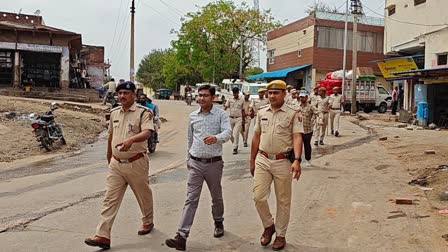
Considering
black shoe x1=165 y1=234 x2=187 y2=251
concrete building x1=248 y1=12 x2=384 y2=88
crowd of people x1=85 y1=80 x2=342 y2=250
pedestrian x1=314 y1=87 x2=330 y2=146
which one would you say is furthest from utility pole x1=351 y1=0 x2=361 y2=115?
black shoe x1=165 y1=234 x2=187 y2=251

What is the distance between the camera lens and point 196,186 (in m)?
5.57

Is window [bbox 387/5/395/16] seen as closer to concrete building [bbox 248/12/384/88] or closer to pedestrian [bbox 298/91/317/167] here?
concrete building [bbox 248/12/384/88]

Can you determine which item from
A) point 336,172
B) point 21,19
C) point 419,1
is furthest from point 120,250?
point 21,19

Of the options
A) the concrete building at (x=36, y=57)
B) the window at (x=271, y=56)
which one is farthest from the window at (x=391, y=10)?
the window at (x=271, y=56)

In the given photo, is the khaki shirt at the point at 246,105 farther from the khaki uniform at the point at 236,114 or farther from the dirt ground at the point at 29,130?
the dirt ground at the point at 29,130

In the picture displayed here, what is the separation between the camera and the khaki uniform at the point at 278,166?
5.38 metres

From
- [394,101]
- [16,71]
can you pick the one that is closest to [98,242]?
[394,101]

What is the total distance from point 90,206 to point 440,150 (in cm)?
948

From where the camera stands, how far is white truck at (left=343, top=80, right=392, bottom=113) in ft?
111

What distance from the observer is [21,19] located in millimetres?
46531

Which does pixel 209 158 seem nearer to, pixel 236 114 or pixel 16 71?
pixel 236 114

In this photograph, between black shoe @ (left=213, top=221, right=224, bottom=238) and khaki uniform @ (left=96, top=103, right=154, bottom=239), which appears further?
black shoe @ (left=213, top=221, right=224, bottom=238)

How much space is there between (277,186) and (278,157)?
319 mm

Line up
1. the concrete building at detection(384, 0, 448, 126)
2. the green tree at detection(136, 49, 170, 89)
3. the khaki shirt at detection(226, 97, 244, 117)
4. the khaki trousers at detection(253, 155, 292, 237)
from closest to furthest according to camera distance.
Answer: the khaki trousers at detection(253, 155, 292, 237)
the khaki shirt at detection(226, 97, 244, 117)
the concrete building at detection(384, 0, 448, 126)
the green tree at detection(136, 49, 170, 89)
